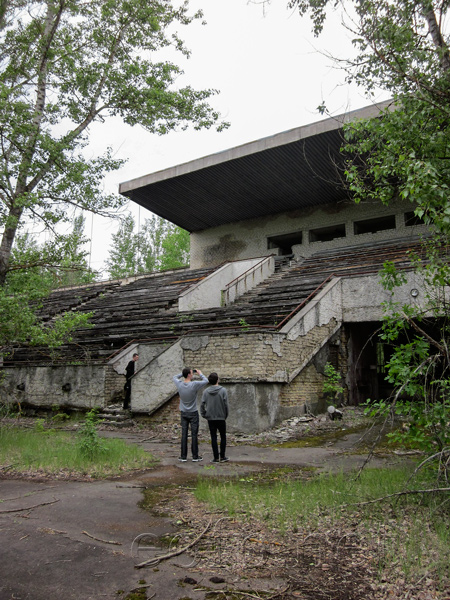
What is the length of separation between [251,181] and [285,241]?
13.7ft

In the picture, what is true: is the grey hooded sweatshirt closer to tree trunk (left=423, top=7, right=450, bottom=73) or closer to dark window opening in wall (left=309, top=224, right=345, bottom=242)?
tree trunk (left=423, top=7, right=450, bottom=73)

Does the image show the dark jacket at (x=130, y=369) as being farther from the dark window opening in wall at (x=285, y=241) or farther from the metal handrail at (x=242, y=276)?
the dark window opening in wall at (x=285, y=241)

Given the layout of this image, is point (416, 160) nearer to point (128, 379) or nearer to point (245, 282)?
point (128, 379)

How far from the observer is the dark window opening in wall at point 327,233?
21011 mm

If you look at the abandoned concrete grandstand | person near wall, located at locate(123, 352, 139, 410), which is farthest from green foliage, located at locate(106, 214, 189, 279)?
person near wall, located at locate(123, 352, 139, 410)

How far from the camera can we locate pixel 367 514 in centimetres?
421

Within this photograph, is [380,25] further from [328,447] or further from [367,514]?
[328,447]

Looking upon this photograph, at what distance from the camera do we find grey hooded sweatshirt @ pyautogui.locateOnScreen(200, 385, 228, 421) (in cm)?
758

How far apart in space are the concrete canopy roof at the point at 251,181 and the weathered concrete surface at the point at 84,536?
13218 mm

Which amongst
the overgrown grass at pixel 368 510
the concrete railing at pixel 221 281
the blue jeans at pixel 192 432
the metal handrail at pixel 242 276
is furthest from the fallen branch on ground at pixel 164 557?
the metal handrail at pixel 242 276

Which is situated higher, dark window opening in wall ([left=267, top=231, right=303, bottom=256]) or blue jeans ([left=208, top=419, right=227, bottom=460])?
dark window opening in wall ([left=267, top=231, right=303, bottom=256])

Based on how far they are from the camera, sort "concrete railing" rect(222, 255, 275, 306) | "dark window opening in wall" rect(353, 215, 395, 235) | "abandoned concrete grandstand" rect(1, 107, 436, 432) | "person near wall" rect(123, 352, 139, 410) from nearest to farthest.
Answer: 1. "abandoned concrete grandstand" rect(1, 107, 436, 432)
2. "person near wall" rect(123, 352, 139, 410)
3. "concrete railing" rect(222, 255, 275, 306)
4. "dark window opening in wall" rect(353, 215, 395, 235)

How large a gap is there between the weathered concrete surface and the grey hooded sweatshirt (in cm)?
83

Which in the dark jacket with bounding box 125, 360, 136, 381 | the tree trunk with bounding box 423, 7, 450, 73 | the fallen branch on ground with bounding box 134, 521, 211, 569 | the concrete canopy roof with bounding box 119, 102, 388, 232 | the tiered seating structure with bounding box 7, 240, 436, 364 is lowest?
the fallen branch on ground with bounding box 134, 521, 211, 569
